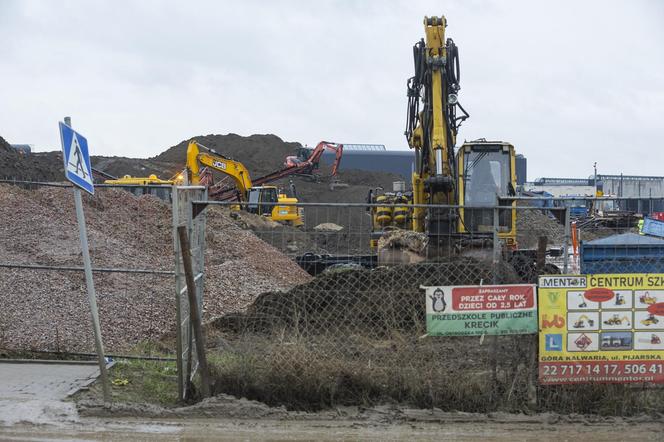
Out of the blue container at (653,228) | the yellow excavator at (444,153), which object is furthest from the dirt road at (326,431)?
the yellow excavator at (444,153)

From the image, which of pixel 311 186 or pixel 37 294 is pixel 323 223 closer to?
pixel 311 186

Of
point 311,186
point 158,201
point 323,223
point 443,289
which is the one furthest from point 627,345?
point 311,186

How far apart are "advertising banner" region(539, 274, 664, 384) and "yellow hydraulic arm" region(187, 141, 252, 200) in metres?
25.8

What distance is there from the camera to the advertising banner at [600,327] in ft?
23.6

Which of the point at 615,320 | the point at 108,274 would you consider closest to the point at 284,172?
the point at 108,274

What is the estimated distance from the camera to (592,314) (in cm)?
720

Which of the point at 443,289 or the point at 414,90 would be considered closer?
the point at 443,289

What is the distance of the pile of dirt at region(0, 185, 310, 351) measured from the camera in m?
10.7

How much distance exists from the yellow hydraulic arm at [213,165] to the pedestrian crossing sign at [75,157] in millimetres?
24651

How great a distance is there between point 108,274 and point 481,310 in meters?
8.03

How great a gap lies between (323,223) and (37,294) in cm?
2570

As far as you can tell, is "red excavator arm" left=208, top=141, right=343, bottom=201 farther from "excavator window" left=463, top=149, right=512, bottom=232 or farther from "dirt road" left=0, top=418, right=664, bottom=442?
"dirt road" left=0, top=418, right=664, bottom=442

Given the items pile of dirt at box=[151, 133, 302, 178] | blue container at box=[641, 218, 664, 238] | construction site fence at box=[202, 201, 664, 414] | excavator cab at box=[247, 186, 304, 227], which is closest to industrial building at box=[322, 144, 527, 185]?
pile of dirt at box=[151, 133, 302, 178]

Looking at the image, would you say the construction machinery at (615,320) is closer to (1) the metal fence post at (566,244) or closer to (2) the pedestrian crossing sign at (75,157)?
(1) the metal fence post at (566,244)
